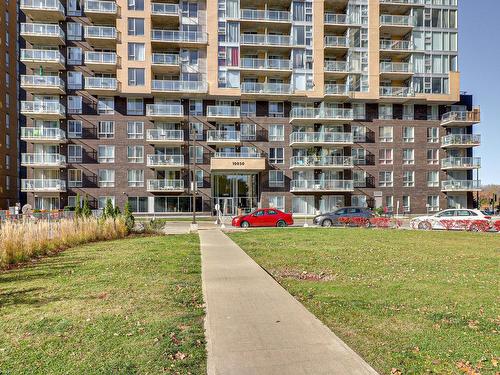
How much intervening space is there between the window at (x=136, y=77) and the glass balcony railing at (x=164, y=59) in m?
1.99

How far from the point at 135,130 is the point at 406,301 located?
41269mm

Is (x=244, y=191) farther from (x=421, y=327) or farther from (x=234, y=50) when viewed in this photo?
(x=421, y=327)

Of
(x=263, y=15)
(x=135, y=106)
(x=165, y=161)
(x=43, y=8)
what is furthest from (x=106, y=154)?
(x=263, y=15)

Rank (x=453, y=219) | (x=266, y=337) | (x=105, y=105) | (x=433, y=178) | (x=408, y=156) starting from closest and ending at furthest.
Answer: (x=266, y=337)
(x=453, y=219)
(x=105, y=105)
(x=408, y=156)
(x=433, y=178)

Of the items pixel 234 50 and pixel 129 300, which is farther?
pixel 234 50

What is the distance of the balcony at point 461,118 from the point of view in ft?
153

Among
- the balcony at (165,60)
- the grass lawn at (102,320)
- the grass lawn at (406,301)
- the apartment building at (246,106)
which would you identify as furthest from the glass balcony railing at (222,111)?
the grass lawn at (102,320)

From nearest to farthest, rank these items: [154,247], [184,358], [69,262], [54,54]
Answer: [184,358] → [69,262] → [154,247] → [54,54]

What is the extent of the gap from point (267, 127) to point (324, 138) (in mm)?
7203

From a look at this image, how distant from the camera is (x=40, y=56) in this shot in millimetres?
41281

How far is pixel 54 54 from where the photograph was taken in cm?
4141

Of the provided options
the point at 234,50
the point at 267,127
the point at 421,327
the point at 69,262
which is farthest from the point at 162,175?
the point at 421,327

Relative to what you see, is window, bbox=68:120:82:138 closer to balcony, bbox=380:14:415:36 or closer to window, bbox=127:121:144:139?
window, bbox=127:121:144:139

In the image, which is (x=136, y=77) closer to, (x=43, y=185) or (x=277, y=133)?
(x=43, y=185)
